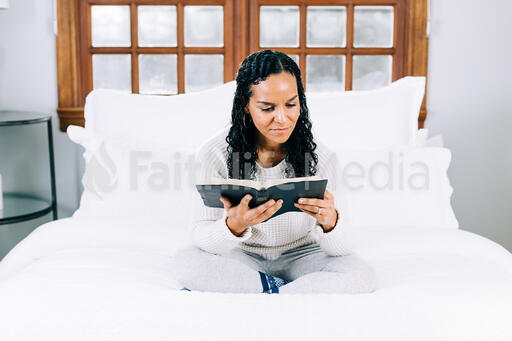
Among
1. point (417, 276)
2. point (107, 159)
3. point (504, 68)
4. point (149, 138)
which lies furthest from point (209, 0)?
point (417, 276)


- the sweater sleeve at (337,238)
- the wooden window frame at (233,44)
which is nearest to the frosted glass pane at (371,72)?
the wooden window frame at (233,44)

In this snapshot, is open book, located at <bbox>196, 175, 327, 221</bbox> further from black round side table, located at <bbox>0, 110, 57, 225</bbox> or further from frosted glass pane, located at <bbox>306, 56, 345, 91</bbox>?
frosted glass pane, located at <bbox>306, 56, 345, 91</bbox>

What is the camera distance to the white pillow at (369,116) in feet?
6.98

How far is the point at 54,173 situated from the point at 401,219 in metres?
1.53

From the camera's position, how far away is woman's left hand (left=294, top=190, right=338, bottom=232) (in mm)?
1361

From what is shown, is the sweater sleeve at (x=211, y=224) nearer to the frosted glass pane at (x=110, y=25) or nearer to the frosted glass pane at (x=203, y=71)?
the frosted glass pane at (x=203, y=71)

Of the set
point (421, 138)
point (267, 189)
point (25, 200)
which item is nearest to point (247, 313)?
point (267, 189)

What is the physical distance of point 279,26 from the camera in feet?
8.80

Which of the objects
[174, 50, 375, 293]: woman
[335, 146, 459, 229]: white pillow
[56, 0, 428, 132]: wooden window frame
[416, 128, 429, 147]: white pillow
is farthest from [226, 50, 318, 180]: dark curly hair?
[56, 0, 428, 132]: wooden window frame

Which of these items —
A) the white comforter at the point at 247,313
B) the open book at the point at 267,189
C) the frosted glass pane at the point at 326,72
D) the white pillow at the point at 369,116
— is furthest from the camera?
the frosted glass pane at the point at 326,72

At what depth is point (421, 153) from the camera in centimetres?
204

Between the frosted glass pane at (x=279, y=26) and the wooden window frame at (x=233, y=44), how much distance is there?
0.17ft

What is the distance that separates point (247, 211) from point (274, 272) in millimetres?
315

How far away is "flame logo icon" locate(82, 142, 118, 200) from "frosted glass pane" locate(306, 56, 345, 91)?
1.09 metres
